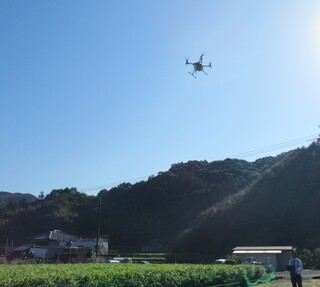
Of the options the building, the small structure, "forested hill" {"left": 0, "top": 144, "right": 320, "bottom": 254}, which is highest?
"forested hill" {"left": 0, "top": 144, "right": 320, "bottom": 254}

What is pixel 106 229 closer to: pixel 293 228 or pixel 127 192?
pixel 127 192

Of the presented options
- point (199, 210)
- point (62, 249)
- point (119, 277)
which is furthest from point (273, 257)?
point (199, 210)

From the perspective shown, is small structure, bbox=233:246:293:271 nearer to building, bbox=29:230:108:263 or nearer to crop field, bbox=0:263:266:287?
crop field, bbox=0:263:266:287

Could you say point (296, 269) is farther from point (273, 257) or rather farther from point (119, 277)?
Answer: point (273, 257)

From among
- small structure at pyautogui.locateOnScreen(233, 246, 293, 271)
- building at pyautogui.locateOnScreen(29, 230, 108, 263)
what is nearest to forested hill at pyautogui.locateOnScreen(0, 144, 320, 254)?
building at pyautogui.locateOnScreen(29, 230, 108, 263)

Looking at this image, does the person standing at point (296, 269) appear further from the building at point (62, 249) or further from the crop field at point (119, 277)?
the building at point (62, 249)

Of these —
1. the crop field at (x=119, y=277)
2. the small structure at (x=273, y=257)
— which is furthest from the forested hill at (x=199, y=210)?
the crop field at (x=119, y=277)
